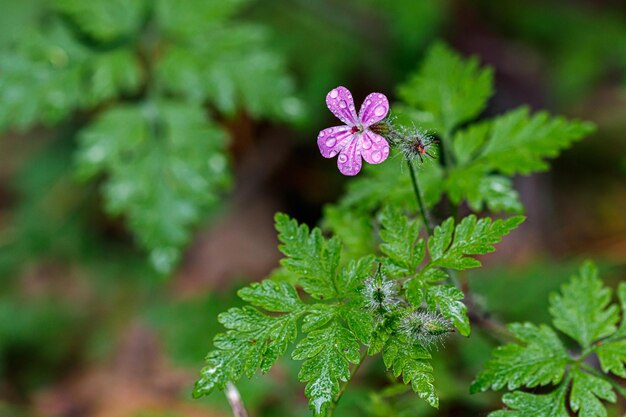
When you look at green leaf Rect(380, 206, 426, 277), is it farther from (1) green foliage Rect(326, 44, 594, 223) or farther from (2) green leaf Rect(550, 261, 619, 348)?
(2) green leaf Rect(550, 261, 619, 348)

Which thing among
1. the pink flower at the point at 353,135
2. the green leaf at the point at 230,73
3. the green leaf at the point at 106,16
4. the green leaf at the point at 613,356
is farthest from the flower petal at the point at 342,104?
the green leaf at the point at 106,16

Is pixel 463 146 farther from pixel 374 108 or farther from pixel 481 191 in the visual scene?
pixel 374 108

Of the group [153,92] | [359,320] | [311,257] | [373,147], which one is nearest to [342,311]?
[359,320]

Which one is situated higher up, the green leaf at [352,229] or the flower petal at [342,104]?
the green leaf at [352,229]

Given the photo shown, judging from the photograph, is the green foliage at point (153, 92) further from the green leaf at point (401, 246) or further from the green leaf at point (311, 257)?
the green leaf at point (401, 246)

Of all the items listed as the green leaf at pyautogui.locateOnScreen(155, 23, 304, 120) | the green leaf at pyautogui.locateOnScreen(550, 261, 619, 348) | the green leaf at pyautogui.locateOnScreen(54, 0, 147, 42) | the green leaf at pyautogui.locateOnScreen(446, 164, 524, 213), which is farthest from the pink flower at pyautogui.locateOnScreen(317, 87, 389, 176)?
the green leaf at pyautogui.locateOnScreen(54, 0, 147, 42)
